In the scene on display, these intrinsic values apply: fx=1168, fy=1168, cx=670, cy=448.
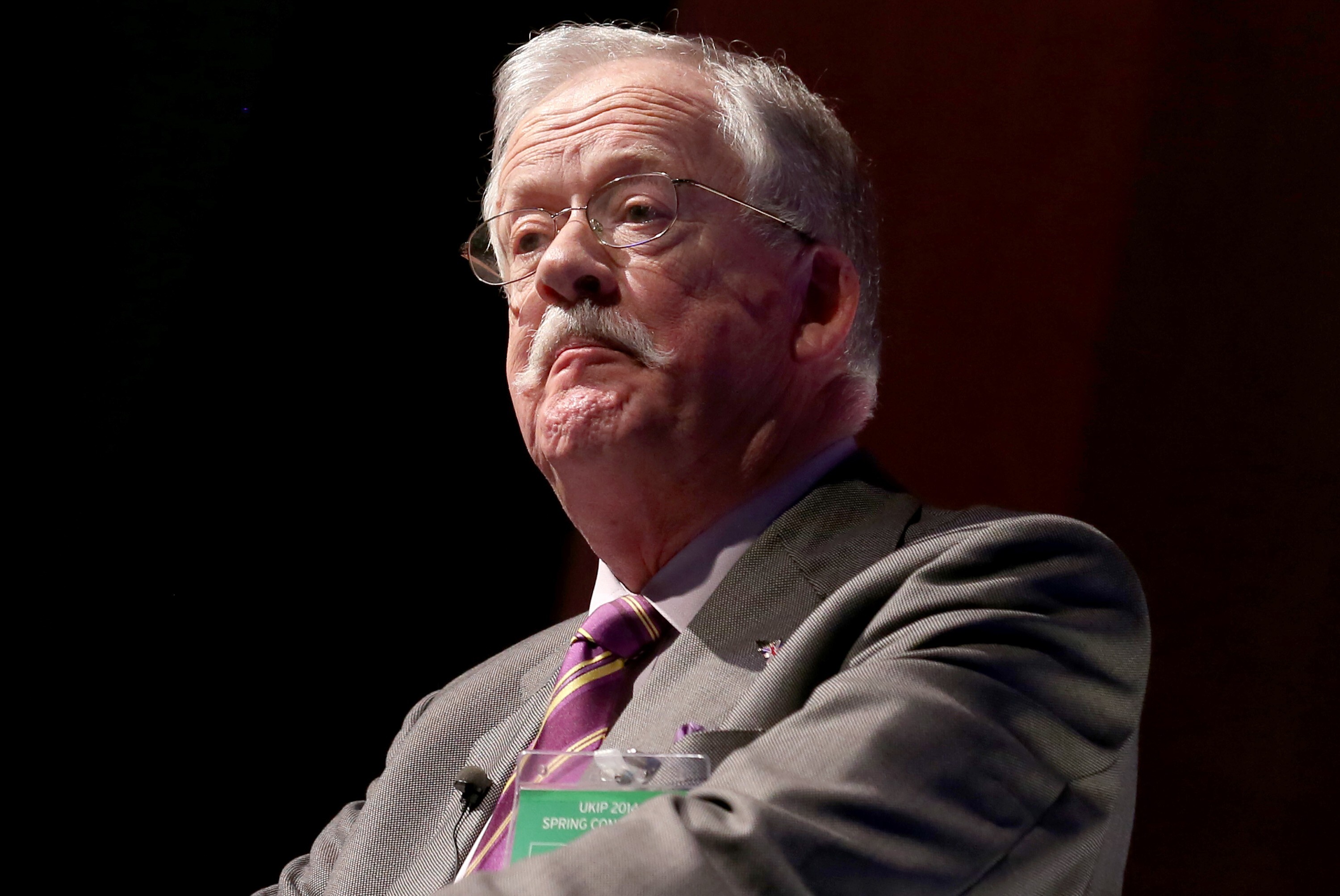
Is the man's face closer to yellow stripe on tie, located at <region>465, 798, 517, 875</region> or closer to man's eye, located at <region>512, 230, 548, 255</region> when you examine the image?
man's eye, located at <region>512, 230, 548, 255</region>

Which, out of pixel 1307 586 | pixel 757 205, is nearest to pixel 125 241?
pixel 757 205

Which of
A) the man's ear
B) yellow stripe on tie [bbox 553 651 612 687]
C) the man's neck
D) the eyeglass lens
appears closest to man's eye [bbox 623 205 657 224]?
the eyeglass lens

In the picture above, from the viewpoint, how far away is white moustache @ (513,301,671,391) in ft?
5.62

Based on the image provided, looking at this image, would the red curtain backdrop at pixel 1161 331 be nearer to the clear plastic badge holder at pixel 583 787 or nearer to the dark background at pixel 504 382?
the dark background at pixel 504 382

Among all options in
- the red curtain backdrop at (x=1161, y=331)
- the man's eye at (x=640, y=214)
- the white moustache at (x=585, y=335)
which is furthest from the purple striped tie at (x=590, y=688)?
the red curtain backdrop at (x=1161, y=331)

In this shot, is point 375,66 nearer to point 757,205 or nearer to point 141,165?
point 141,165

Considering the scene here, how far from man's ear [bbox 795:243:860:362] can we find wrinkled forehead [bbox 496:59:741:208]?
20 centimetres

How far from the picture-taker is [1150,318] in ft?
6.63

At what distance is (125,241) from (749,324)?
128 centimetres

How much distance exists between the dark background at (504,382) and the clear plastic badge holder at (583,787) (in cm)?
104

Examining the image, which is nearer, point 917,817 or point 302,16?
point 917,817

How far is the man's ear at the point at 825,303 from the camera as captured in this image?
1.85 metres

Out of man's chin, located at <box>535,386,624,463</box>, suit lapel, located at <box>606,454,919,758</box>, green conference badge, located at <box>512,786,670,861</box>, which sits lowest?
green conference badge, located at <box>512,786,670,861</box>

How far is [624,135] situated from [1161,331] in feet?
3.20
